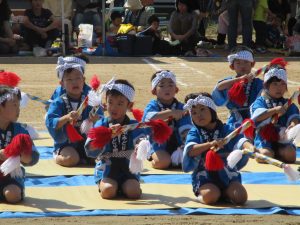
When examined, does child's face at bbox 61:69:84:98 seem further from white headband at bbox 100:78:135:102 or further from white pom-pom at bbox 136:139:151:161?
white pom-pom at bbox 136:139:151:161

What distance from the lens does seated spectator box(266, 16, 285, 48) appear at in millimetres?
17016

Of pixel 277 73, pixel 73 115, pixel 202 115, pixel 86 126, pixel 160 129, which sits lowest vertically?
Answer: pixel 86 126

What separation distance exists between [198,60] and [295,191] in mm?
8784

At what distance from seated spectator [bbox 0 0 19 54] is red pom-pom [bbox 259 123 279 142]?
8.60 m

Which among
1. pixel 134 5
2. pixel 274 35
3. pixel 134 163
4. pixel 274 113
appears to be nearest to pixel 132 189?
pixel 134 163

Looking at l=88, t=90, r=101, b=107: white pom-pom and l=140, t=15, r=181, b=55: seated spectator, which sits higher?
l=88, t=90, r=101, b=107: white pom-pom

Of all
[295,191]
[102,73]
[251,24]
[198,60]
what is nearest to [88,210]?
[295,191]

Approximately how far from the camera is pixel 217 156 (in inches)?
229

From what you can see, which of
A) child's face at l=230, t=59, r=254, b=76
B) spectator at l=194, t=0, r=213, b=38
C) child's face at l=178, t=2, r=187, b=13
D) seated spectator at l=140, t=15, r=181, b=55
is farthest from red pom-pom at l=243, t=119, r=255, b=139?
spectator at l=194, t=0, r=213, b=38

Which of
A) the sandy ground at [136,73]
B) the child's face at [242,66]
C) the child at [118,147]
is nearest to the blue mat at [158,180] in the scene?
the child at [118,147]

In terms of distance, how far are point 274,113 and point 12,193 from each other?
2627mm

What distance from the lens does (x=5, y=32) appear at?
15.3 meters

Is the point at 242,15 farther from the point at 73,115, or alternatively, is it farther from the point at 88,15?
the point at 73,115

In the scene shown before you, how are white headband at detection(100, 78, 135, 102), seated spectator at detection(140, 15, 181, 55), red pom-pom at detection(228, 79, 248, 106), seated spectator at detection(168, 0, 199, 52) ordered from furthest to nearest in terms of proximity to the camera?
seated spectator at detection(140, 15, 181, 55) → seated spectator at detection(168, 0, 199, 52) → red pom-pom at detection(228, 79, 248, 106) → white headband at detection(100, 78, 135, 102)
